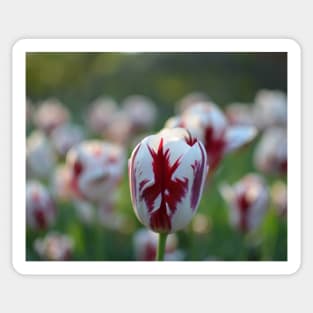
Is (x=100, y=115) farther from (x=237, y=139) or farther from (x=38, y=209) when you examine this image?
(x=237, y=139)

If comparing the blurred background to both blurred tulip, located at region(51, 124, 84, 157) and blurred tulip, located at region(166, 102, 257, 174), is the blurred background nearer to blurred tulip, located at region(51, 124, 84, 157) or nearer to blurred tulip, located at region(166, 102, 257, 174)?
blurred tulip, located at region(51, 124, 84, 157)

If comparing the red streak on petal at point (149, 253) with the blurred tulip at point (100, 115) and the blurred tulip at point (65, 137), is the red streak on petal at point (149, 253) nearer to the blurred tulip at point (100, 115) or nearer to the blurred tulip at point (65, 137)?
the blurred tulip at point (65, 137)

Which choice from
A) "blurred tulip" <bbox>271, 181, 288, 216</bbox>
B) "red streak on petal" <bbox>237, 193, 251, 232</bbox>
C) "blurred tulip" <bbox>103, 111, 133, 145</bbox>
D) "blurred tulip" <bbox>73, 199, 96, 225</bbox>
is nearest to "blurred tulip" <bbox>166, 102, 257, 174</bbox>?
"red streak on petal" <bbox>237, 193, 251, 232</bbox>

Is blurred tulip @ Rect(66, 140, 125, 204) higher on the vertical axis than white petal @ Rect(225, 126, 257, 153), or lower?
lower
